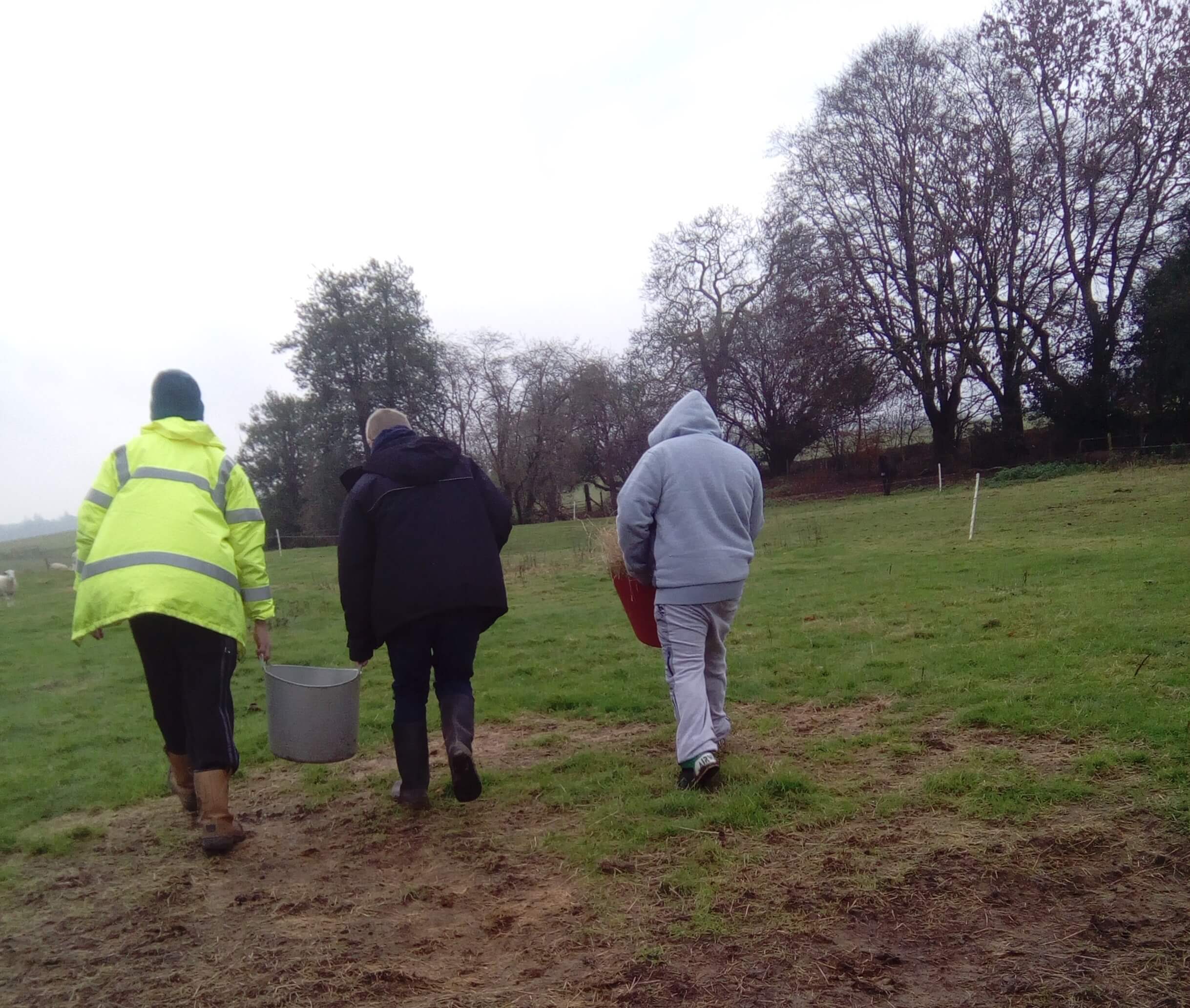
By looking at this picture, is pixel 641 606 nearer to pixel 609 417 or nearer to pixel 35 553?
pixel 609 417

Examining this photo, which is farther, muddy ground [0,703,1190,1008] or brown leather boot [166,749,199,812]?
brown leather boot [166,749,199,812]

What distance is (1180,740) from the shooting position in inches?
162

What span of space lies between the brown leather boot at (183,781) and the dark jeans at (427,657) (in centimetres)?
97

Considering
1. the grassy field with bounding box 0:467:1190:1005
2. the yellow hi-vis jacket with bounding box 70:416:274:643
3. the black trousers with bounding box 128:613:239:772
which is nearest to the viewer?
the grassy field with bounding box 0:467:1190:1005

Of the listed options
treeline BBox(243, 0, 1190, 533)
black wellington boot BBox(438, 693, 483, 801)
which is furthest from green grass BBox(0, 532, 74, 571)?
black wellington boot BBox(438, 693, 483, 801)

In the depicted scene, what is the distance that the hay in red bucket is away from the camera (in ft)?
16.1

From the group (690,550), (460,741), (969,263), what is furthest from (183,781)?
(969,263)

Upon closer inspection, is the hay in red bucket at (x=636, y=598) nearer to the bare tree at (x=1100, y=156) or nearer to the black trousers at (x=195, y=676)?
the black trousers at (x=195, y=676)

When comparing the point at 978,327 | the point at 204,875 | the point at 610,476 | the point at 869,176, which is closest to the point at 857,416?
the point at 978,327

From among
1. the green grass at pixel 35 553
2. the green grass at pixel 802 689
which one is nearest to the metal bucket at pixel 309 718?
the green grass at pixel 802 689

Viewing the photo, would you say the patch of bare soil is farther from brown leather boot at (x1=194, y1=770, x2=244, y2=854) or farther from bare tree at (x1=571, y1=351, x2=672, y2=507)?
bare tree at (x1=571, y1=351, x2=672, y2=507)

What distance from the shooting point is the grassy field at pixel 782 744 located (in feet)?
11.0

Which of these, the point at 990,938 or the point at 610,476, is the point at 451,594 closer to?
the point at 990,938

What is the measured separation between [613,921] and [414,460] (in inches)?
88.3
